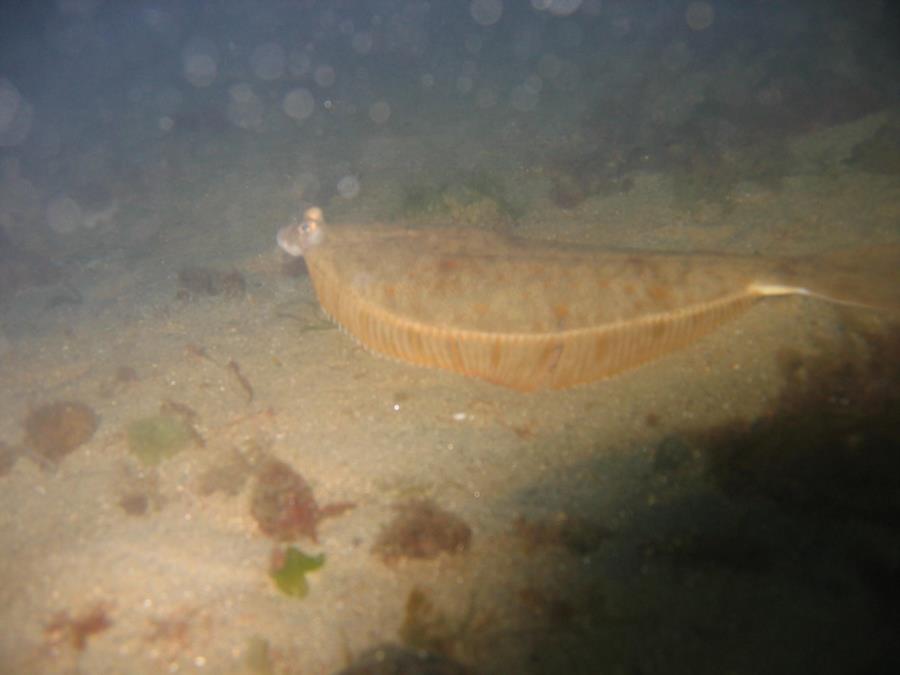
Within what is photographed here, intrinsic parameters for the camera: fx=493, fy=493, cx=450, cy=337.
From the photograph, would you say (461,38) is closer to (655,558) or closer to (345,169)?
(345,169)

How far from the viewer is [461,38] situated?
50406 mm

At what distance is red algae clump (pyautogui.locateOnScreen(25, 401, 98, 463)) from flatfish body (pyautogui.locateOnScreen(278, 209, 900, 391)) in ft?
12.2

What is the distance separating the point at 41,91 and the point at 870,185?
74.3 metres

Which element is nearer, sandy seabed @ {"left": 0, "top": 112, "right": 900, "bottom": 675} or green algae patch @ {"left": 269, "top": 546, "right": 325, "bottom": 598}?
sandy seabed @ {"left": 0, "top": 112, "right": 900, "bottom": 675}

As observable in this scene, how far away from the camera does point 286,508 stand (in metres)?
4.33

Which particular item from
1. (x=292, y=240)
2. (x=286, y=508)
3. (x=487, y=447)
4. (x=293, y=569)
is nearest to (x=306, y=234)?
(x=292, y=240)

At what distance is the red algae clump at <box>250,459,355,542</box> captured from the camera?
4.24 meters

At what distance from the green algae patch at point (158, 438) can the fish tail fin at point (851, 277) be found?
6.00 m

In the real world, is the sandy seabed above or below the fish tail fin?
below

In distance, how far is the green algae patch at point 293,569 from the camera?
385cm

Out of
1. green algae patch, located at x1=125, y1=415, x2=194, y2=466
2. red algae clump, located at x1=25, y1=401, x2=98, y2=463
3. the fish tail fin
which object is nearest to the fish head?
green algae patch, located at x1=125, y1=415, x2=194, y2=466

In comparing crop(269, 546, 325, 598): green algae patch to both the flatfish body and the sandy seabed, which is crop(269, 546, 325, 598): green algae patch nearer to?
the sandy seabed

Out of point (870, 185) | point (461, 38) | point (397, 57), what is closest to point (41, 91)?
point (397, 57)

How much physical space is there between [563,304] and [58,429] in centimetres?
587
